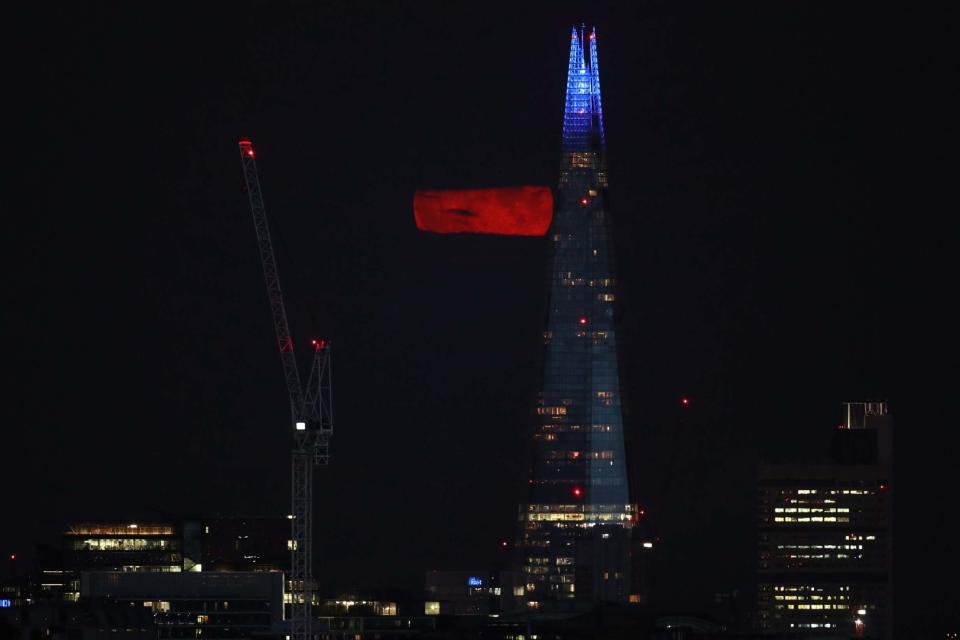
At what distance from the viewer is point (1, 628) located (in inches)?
4906

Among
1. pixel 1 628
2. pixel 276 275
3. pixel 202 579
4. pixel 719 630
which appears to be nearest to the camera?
pixel 1 628

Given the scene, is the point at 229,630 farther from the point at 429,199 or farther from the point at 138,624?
the point at 429,199

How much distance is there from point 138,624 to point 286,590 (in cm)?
2836

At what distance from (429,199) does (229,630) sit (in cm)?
3047

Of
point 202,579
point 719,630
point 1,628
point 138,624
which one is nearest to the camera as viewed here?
point 1,628

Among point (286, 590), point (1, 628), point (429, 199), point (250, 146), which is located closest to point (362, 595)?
point (286, 590)

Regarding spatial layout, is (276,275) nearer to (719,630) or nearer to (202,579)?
(202,579)

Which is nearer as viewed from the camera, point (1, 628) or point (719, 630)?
point (1, 628)

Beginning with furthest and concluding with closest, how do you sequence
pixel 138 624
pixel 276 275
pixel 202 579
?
pixel 202 579 → pixel 276 275 → pixel 138 624

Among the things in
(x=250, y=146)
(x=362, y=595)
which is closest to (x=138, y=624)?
(x=250, y=146)

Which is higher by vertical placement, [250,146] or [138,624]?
[250,146]

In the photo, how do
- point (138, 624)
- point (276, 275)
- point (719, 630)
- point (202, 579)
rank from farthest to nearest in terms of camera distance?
point (719, 630), point (202, 579), point (276, 275), point (138, 624)

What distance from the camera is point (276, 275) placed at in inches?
6501

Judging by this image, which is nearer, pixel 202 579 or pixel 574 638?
pixel 574 638
